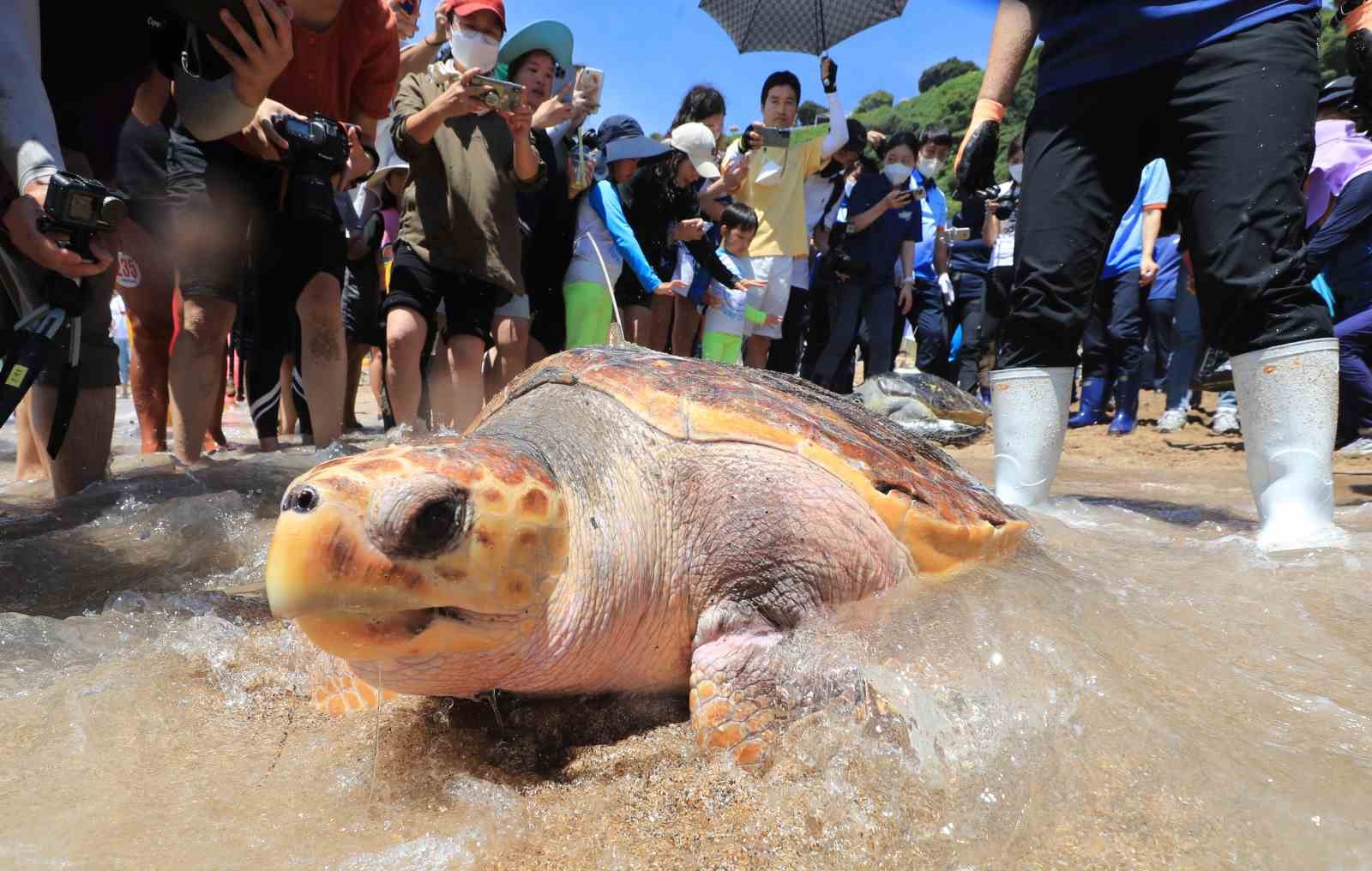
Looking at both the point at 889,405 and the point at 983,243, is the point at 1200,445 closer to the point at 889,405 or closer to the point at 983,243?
the point at 889,405

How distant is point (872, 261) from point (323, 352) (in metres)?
3.34

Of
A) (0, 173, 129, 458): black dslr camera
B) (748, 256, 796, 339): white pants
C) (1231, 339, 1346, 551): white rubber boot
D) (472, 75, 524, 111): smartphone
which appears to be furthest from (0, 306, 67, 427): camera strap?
(748, 256, 796, 339): white pants

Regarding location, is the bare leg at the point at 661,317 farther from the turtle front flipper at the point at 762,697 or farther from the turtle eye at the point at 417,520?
the turtle eye at the point at 417,520

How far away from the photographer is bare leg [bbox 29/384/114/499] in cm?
209

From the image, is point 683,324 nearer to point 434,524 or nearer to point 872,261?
point 872,261

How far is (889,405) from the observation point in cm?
475

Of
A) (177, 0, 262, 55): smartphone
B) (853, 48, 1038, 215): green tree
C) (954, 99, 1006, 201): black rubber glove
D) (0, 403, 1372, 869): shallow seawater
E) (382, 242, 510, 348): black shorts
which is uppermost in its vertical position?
(853, 48, 1038, 215): green tree

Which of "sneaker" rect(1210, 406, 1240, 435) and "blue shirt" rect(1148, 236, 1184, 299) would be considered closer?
"sneaker" rect(1210, 406, 1240, 435)

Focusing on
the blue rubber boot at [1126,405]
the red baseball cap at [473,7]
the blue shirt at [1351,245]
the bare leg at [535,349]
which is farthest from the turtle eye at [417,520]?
the blue rubber boot at [1126,405]

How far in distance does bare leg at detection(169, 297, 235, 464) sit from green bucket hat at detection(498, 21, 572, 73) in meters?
1.54

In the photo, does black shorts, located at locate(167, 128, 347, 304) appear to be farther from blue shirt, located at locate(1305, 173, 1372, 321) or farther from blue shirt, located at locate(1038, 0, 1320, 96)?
blue shirt, located at locate(1305, 173, 1372, 321)

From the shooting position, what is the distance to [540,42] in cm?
324

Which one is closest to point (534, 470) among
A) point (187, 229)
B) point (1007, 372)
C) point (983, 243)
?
point (1007, 372)

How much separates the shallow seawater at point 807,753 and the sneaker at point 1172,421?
3.96 m
